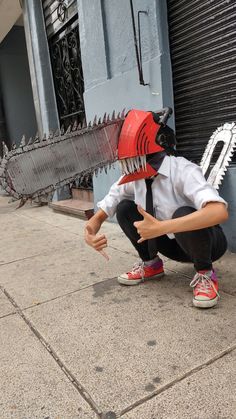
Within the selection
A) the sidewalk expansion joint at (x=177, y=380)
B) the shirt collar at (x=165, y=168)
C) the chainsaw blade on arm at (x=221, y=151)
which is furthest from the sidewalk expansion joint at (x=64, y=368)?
the chainsaw blade on arm at (x=221, y=151)

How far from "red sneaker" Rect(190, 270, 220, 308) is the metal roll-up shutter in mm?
1190

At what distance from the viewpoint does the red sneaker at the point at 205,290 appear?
7.02 ft

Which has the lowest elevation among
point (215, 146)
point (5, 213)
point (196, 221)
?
point (5, 213)

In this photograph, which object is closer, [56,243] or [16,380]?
[16,380]

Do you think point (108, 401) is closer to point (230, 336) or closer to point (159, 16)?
point (230, 336)

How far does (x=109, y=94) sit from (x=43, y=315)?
9.20ft

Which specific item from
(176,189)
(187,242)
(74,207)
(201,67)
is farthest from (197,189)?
(74,207)

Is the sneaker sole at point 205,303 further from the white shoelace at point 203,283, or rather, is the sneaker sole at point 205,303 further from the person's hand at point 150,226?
the person's hand at point 150,226

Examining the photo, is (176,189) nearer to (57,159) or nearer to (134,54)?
(57,159)

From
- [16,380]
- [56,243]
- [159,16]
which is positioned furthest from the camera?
[56,243]

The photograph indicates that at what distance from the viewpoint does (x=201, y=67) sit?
3.25 metres

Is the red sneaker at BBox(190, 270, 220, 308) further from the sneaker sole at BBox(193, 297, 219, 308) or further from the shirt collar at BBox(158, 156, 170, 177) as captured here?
the shirt collar at BBox(158, 156, 170, 177)

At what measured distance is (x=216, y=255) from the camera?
2.29 meters

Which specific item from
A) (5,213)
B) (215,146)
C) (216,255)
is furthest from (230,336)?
(5,213)
